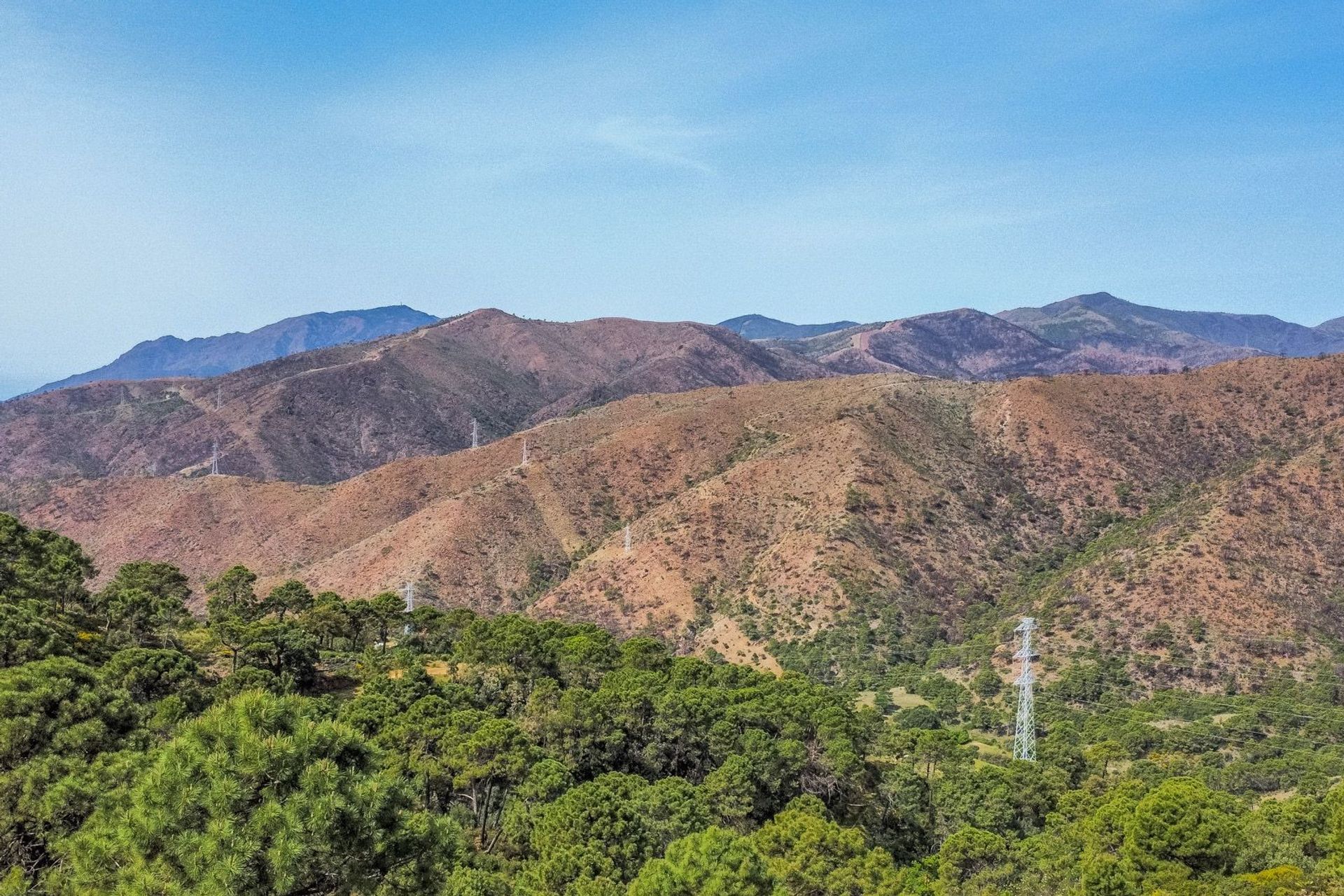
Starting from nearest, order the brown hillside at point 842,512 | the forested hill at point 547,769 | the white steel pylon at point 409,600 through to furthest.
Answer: the forested hill at point 547,769 → the white steel pylon at point 409,600 → the brown hillside at point 842,512

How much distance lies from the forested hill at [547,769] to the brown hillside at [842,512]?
45.6ft

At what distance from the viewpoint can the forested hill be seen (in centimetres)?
1180

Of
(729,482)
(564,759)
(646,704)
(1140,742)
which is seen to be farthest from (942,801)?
(729,482)

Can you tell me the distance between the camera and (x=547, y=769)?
27.3 metres

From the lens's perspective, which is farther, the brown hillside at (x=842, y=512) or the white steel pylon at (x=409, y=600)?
the brown hillside at (x=842, y=512)

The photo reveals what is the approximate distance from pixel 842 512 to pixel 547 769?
178ft

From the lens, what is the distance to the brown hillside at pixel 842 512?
67625 millimetres

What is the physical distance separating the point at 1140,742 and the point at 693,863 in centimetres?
3953

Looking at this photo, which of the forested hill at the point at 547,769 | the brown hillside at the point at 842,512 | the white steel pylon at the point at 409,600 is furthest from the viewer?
the brown hillside at the point at 842,512

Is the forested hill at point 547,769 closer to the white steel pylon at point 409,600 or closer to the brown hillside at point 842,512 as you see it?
the white steel pylon at point 409,600

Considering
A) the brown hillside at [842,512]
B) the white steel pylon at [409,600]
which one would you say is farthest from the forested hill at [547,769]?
the brown hillside at [842,512]

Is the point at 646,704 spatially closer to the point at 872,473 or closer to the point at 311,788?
the point at 311,788

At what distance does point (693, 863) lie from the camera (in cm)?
1812

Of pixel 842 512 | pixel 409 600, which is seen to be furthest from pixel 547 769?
pixel 842 512
